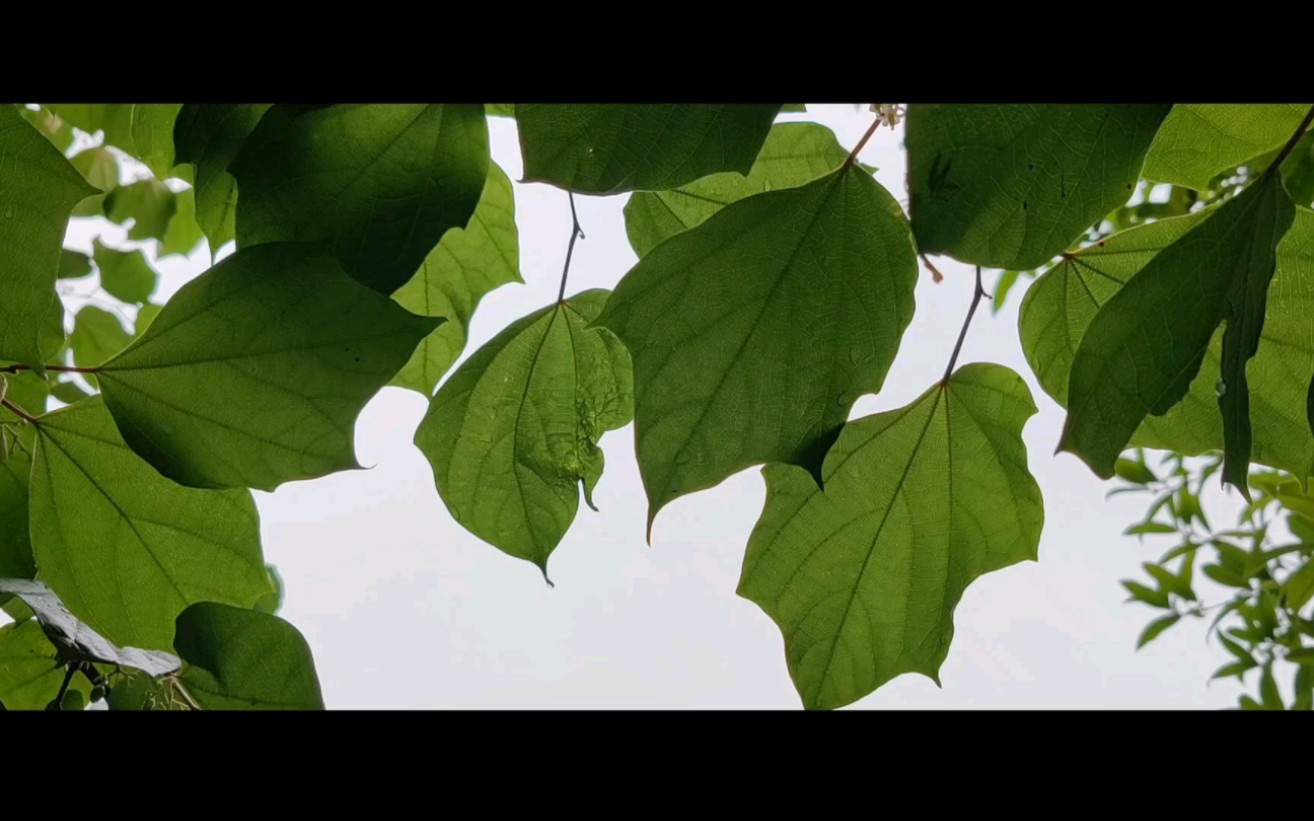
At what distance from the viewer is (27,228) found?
0.37 metres

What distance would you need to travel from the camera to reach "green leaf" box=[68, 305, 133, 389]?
106 centimetres

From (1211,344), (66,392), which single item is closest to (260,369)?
(1211,344)

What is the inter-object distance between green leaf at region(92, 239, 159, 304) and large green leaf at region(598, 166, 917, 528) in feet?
2.84

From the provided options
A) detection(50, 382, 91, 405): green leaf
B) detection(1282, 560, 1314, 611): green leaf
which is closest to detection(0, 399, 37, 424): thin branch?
detection(50, 382, 91, 405): green leaf

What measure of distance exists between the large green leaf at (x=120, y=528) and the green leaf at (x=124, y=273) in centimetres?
65

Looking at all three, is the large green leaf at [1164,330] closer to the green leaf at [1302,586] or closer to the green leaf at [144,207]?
the green leaf at [1302,586]

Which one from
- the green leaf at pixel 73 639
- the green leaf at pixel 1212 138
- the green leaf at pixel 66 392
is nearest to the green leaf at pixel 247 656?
the green leaf at pixel 73 639

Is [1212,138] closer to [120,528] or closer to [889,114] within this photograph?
[889,114]

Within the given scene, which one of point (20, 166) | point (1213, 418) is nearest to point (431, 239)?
point (20, 166)

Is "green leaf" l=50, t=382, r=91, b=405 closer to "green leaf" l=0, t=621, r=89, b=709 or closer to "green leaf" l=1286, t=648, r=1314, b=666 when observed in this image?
"green leaf" l=0, t=621, r=89, b=709

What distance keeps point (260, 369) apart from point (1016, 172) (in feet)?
0.95

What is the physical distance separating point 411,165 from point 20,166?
0.46ft
